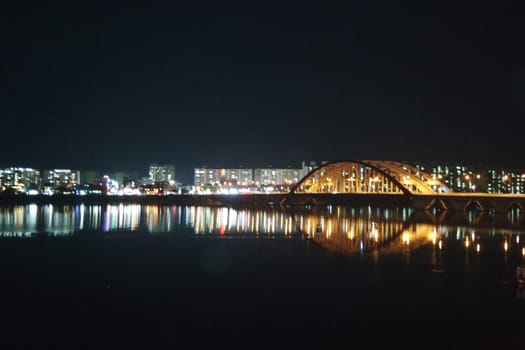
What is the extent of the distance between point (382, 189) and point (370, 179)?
8.23 ft

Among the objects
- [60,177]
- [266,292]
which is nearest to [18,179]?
[60,177]

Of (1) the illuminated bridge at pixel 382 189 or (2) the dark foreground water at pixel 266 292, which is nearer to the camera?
(2) the dark foreground water at pixel 266 292

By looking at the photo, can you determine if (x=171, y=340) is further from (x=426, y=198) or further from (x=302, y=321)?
(x=426, y=198)

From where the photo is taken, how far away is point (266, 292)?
1812 cm

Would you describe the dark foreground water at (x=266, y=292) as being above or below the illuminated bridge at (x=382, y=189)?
below

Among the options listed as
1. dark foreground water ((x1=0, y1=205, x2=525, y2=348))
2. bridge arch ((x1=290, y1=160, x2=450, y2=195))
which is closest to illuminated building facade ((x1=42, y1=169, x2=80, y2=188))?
bridge arch ((x1=290, y1=160, x2=450, y2=195))

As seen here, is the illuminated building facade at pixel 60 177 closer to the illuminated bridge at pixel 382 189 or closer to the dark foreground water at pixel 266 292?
the illuminated bridge at pixel 382 189

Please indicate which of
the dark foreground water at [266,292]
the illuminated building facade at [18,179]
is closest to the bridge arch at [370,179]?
the dark foreground water at [266,292]

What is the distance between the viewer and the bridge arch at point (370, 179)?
7356 centimetres

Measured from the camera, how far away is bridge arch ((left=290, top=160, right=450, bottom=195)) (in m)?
73.6

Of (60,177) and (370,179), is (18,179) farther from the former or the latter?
(370,179)

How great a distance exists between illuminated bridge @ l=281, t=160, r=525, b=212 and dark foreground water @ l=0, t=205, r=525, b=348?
29240mm

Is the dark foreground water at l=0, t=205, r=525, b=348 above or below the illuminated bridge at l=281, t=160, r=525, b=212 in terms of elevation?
below

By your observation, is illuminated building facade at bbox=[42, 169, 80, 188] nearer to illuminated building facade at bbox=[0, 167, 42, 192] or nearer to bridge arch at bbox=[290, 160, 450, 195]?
illuminated building facade at bbox=[0, 167, 42, 192]
